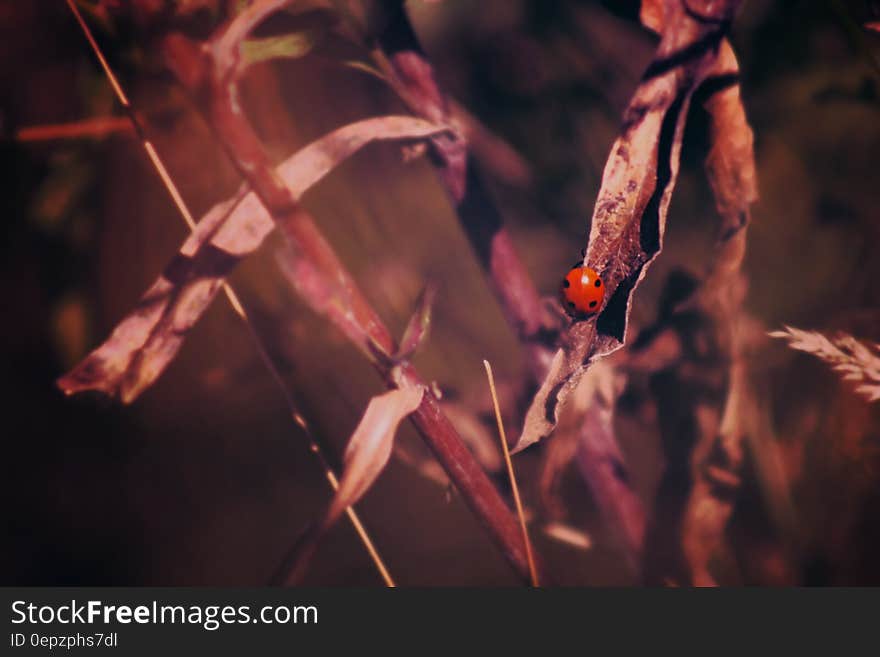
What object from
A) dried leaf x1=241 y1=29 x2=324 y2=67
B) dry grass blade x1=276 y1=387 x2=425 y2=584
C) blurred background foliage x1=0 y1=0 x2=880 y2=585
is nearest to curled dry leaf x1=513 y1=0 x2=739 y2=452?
dry grass blade x1=276 y1=387 x2=425 y2=584

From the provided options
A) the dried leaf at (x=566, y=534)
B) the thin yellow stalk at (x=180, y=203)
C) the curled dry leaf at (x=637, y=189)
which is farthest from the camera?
the dried leaf at (x=566, y=534)

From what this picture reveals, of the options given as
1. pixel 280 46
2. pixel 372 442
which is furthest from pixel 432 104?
pixel 372 442

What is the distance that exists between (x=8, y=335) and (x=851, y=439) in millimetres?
1450

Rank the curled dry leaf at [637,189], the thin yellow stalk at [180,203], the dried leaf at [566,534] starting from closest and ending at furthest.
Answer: the curled dry leaf at [637,189], the thin yellow stalk at [180,203], the dried leaf at [566,534]

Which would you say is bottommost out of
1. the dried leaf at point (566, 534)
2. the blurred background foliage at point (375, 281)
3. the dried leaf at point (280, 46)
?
the dried leaf at point (566, 534)

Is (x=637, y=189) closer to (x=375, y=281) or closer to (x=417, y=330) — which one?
(x=417, y=330)

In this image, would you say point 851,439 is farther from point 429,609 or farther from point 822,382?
point 429,609

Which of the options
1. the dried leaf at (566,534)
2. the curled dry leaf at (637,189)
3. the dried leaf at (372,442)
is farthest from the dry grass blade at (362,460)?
the dried leaf at (566,534)

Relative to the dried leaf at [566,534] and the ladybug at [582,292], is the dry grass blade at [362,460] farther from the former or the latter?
the dried leaf at [566,534]

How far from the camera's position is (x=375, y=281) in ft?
3.16

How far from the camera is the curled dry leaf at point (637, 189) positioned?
550 mm

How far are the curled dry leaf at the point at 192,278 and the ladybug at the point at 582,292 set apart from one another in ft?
0.90

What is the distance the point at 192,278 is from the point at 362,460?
29 centimetres

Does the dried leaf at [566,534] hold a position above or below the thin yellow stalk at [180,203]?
below
